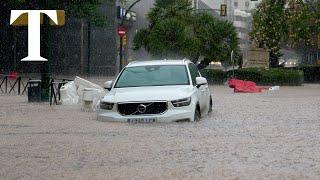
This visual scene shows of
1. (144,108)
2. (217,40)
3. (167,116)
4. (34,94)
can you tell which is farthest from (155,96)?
(217,40)

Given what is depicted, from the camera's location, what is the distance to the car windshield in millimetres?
14383

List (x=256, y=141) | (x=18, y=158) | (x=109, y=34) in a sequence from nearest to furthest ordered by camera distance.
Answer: (x=18, y=158), (x=256, y=141), (x=109, y=34)

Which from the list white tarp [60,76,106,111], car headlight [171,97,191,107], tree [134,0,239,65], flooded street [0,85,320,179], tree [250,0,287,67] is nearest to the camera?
flooded street [0,85,320,179]

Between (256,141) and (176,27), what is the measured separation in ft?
120

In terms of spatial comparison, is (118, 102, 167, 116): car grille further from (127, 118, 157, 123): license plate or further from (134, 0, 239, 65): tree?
(134, 0, 239, 65): tree

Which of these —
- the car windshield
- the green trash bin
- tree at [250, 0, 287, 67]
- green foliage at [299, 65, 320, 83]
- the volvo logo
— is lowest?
green foliage at [299, 65, 320, 83]

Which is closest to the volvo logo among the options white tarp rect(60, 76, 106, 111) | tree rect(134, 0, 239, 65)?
white tarp rect(60, 76, 106, 111)

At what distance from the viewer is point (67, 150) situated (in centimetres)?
965

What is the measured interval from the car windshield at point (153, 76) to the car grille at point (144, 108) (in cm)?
111

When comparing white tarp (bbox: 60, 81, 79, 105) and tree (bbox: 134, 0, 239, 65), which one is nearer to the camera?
white tarp (bbox: 60, 81, 79, 105)

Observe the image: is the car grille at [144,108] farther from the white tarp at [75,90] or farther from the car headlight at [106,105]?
the white tarp at [75,90]

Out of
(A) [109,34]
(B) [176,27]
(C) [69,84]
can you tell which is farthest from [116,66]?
(C) [69,84]

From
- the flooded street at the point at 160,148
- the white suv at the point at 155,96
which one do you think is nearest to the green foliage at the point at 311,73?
the flooded street at the point at 160,148

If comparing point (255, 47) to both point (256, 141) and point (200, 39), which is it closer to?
point (200, 39)
